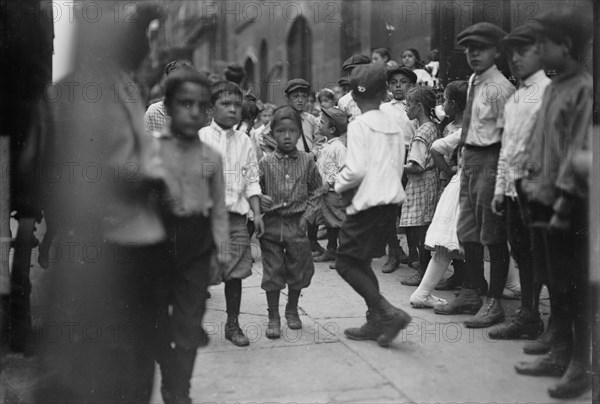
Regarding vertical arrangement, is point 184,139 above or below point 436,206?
above

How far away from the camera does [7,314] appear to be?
13.5 feet

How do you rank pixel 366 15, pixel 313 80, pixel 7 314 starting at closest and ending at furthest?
pixel 7 314 < pixel 313 80 < pixel 366 15

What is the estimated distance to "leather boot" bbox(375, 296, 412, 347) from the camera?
12.8 ft

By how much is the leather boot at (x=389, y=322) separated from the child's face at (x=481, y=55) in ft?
4.32

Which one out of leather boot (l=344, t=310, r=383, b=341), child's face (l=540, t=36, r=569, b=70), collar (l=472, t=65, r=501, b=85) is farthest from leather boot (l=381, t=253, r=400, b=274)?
child's face (l=540, t=36, r=569, b=70)

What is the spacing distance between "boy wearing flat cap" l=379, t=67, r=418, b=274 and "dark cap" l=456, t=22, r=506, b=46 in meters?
1.08

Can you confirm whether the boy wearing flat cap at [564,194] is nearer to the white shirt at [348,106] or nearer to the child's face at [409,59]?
the white shirt at [348,106]

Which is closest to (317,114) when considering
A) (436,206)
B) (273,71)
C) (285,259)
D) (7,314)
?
(273,71)

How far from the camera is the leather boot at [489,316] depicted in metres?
4.11

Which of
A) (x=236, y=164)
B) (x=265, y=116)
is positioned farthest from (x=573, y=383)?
(x=265, y=116)

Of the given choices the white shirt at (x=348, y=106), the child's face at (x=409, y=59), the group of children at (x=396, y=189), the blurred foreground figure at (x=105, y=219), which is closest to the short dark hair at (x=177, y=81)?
the group of children at (x=396, y=189)

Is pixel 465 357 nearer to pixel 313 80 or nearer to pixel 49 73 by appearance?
pixel 313 80

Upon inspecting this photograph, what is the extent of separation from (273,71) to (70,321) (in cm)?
214

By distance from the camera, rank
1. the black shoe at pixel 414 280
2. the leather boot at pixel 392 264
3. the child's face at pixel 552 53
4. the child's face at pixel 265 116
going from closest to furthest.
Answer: the child's face at pixel 552 53, the black shoe at pixel 414 280, the leather boot at pixel 392 264, the child's face at pixel 265 116
